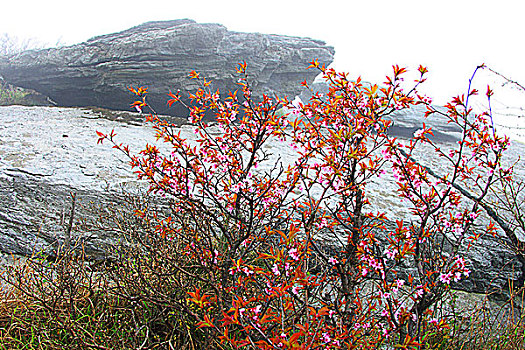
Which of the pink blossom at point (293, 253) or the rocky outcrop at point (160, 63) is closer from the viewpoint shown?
the pink blossom at point (293, 253)

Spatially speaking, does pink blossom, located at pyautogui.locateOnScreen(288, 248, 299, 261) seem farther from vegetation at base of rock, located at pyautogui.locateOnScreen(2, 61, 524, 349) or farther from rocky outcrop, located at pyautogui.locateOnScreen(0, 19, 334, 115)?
rocky outcrop, located at pyautogui.locateOnScreen(0, 19, 334, 115)

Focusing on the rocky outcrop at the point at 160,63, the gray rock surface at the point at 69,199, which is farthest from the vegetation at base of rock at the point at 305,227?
the rocky outcrop at the point at 160,63

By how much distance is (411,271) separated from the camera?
2439mm

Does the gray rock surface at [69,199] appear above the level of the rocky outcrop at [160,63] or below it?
below

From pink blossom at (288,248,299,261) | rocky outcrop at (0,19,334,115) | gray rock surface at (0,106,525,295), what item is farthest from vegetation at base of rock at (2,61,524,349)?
rocky outcrop at (0,19,334,115)

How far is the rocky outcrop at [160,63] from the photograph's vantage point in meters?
5.50

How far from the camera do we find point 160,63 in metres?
5.48

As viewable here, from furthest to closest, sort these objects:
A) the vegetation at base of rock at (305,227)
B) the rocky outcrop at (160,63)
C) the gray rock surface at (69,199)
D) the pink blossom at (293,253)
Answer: the rocky outcrop at (160,63)
the gray rock surface at (69,199)
the vegetation at base of rock at (305,227)
the pink blossom at (293,253)

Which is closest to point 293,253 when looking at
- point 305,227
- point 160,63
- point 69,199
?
point 305,227

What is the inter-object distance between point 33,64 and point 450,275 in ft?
23.6

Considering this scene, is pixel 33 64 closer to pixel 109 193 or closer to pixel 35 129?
pixel 35 129

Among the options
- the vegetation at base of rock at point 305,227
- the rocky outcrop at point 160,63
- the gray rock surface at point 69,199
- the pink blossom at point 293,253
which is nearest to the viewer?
the pink blossom at point 293,253

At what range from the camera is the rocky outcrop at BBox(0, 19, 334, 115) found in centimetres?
550

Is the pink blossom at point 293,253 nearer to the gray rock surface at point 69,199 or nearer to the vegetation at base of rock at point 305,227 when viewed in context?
the vegetation at base of rock at point 305,227
